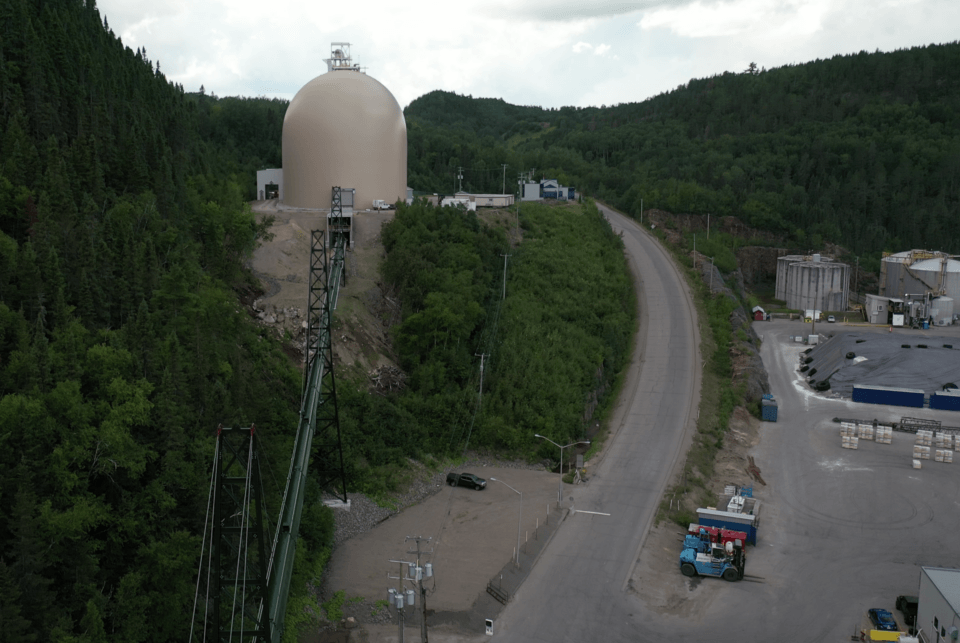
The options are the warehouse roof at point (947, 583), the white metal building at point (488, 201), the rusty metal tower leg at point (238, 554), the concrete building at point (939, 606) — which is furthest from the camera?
the white metal building at point (488, 201)

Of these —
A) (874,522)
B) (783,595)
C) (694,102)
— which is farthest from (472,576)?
(694,102)

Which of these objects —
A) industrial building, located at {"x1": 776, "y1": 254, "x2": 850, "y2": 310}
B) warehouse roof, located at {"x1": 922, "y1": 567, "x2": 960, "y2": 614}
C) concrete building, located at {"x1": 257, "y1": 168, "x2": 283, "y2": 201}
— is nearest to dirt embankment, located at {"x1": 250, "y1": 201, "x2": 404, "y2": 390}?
concrete building, located at {"x1": 257, "y1": 168, "x2": 283, "y2": 201}

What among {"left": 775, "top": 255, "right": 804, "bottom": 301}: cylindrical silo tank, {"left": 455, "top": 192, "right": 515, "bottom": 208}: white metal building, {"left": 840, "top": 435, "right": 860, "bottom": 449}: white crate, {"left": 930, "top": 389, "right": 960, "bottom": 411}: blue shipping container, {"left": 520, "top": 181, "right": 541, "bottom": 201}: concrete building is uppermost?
{"left": 520, "top": 181, "right": 541, "bottom": 201}: concrete building

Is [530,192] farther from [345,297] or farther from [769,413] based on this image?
[345,297]

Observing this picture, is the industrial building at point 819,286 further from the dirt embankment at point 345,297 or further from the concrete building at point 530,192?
the dirt embankment at point 345,297

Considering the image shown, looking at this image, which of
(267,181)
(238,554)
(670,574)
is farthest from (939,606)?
(267,181)

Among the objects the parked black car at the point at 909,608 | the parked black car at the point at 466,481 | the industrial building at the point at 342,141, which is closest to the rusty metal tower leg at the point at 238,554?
the parked black car at the point at 466,481

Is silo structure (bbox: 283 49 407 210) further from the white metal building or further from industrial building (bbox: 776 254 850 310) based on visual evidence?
industrial building (bbox: 776 254 850 310)
